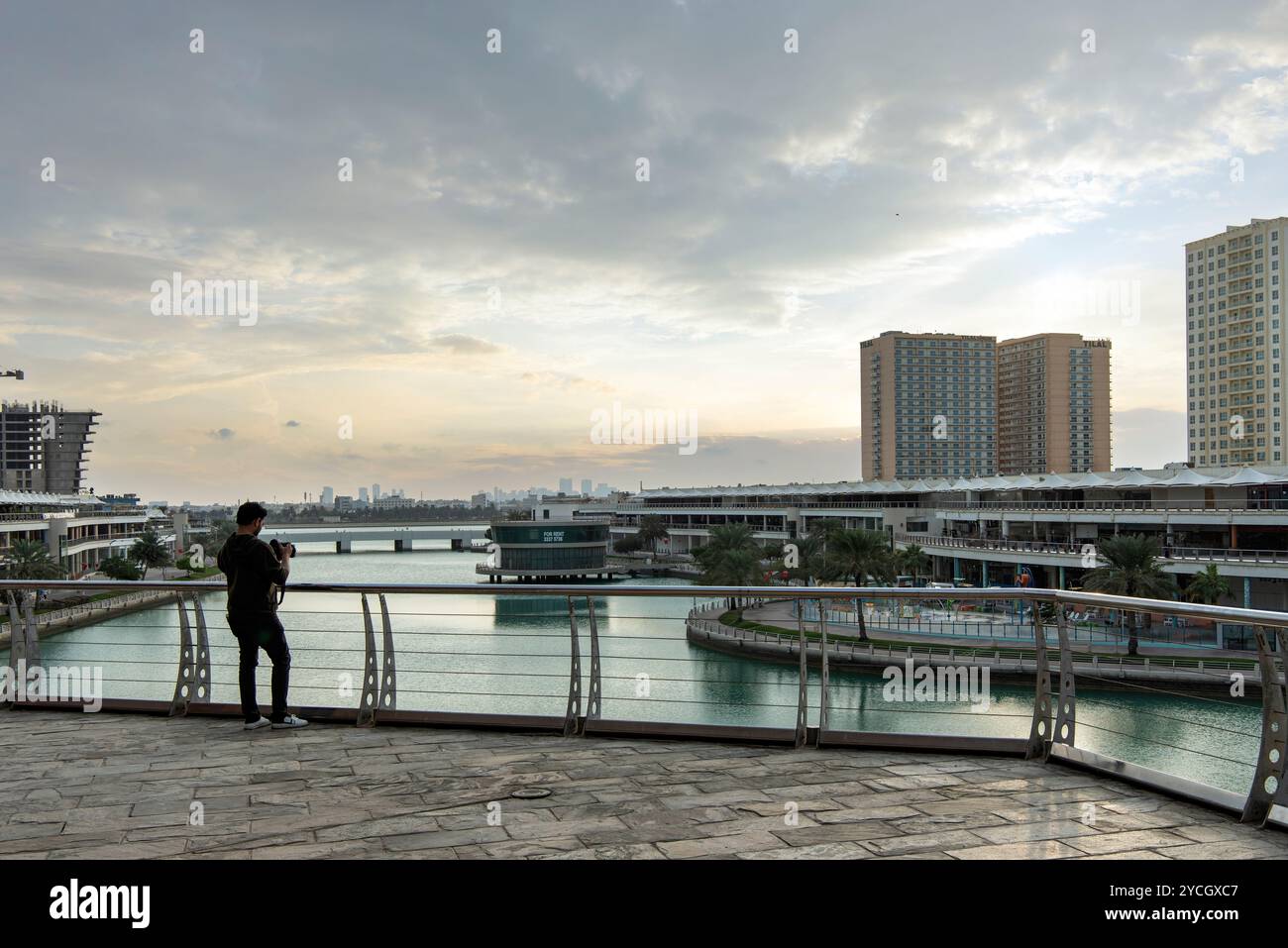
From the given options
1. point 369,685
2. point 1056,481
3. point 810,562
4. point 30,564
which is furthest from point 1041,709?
point 1056,481

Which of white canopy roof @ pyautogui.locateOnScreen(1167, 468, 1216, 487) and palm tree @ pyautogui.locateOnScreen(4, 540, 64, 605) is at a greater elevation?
white canopy roof @ pyautogui.locateOnScreen(1167, 468, 1216, 487)

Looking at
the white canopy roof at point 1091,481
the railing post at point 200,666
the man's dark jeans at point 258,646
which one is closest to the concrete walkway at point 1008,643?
the white canopy roof at point 1091,481

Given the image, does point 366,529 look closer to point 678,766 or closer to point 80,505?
point 80,505

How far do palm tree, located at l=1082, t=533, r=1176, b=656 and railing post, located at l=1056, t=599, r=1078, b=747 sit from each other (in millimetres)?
40032

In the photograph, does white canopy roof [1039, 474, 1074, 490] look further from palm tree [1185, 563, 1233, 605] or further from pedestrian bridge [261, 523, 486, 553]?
pedestrian bridge [261, 523, 486, 553]

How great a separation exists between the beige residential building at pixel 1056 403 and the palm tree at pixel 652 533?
203 feet

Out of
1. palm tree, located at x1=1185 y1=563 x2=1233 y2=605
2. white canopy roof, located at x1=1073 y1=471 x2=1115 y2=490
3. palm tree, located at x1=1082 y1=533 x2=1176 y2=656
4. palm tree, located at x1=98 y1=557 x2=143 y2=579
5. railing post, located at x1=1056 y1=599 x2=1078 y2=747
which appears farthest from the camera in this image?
palm tree, located at x1=98 y1=557 x2=143 y2=579

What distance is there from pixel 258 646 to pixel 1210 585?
4677 centimetres

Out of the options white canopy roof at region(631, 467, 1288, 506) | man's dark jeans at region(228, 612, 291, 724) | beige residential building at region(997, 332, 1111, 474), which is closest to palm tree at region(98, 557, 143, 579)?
white canopy roof at region(631, 467, 1288, 506)

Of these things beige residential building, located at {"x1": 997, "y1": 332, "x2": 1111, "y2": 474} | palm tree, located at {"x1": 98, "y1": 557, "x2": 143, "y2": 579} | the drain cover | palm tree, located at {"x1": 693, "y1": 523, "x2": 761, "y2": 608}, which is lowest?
palm tree, located at {"x1": 98, "y1": 557, "x2": 143, "y2": 579}

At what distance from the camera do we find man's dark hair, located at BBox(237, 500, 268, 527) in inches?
265

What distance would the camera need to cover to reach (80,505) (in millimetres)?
113625
